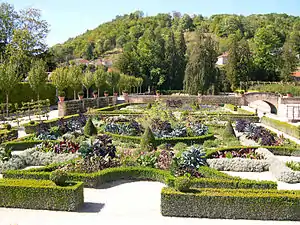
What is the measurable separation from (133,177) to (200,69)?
111 feet

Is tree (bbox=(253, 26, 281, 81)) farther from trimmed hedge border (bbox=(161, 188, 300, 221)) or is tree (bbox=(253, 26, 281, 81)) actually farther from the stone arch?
trimmed hedge border (bbox=(161, 188, 300, 221))

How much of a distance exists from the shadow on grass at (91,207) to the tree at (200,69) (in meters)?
35.5

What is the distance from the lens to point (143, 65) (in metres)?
61.5

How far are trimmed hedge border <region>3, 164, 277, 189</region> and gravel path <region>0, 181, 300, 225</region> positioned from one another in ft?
2.21

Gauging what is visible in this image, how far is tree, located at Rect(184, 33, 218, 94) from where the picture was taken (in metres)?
42.4

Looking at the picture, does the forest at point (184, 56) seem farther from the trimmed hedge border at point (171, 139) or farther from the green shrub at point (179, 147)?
the green shrub at point (179, 147)

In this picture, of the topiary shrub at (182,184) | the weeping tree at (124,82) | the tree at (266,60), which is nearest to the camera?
the topiary shrub at (182,184)

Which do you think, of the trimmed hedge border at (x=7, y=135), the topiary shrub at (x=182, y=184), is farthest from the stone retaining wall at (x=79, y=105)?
the topiary shrub at (x=182, y=184)

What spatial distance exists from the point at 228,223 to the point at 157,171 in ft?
10.2

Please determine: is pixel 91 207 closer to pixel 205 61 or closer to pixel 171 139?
pixel 171 139

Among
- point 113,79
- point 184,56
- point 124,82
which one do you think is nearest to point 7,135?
point 113,79

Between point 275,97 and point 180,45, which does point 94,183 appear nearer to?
point 275,97

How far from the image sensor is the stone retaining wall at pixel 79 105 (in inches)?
989

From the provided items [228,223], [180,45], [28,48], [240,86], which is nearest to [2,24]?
[28,48]
